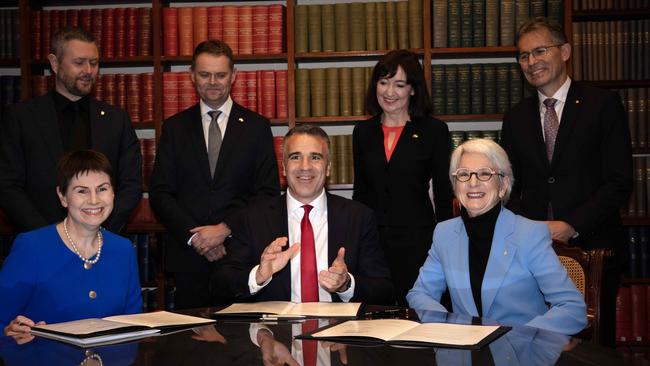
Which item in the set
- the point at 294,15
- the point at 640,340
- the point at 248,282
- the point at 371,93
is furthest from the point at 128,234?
the point at 640,340

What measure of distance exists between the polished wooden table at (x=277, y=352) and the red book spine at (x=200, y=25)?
3.30 metres

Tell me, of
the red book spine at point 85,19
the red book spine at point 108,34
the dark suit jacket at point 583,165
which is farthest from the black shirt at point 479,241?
the red book spine at point 85,19

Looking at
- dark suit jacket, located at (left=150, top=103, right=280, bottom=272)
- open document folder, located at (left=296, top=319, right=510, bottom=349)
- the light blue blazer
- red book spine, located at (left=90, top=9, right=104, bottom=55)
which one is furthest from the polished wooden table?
red book spine, located at (left=90, top=9, right=104, bottom=55)

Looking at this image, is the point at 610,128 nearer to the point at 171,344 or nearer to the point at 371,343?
the point at 371,343

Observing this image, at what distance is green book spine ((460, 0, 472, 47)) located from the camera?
4836mm

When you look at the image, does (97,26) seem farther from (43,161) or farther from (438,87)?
(438,87)

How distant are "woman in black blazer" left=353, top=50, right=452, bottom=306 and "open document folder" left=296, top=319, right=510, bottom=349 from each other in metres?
1.55

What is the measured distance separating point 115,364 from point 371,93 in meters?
2.38

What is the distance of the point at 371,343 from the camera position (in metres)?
1.75

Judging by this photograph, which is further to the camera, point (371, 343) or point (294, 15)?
point (294, 15)

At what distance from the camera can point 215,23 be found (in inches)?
194

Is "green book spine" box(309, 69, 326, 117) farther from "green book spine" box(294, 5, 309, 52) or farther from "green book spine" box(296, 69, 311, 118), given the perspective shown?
"green book spine" box(294, 5, 309, 52)

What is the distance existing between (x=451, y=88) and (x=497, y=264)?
2.63 meters

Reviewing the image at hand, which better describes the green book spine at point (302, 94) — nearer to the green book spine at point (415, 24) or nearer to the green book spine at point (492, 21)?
the green book spine at point (415, 24)
